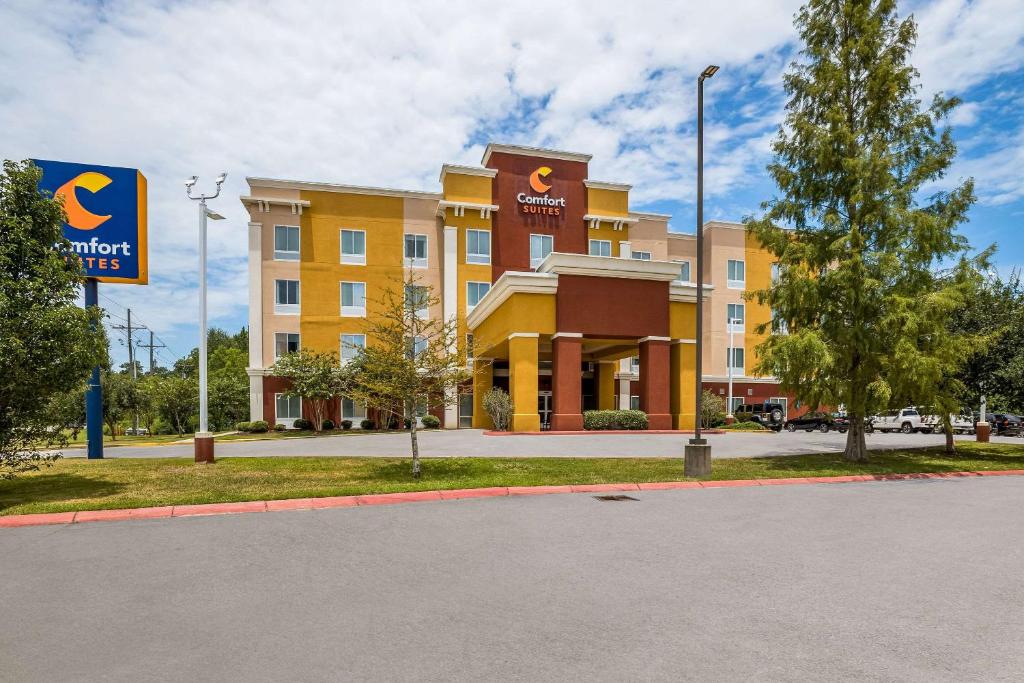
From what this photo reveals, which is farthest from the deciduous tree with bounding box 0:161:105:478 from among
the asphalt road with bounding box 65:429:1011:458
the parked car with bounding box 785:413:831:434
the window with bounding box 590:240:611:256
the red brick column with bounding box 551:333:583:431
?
the parked car with bounding box 785:413:831:434

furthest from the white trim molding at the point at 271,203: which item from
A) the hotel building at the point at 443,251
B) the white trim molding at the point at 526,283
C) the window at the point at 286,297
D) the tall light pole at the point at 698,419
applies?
the tall light pole at the point at 698,419

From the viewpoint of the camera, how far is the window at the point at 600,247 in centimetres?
4222

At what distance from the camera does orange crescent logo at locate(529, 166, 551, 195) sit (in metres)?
41.2

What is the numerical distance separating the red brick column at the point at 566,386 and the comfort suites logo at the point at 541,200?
15.0 m

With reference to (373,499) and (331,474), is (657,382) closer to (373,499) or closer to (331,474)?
(331,474)

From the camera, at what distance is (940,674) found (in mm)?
4059

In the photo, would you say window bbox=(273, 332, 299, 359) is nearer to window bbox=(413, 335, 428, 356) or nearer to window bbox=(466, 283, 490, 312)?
window bbox=(466, 283, 490, 312)

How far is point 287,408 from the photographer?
3759 cm

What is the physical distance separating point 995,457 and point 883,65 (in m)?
13.3

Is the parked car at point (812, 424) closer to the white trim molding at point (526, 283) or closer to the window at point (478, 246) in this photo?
the white trim molding at point (526, 283)

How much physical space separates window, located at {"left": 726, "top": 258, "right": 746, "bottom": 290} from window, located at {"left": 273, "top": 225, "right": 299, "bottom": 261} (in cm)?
3392

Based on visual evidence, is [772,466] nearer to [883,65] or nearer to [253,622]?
[883,65]

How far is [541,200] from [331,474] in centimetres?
3114

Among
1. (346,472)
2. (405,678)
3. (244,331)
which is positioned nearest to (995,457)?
(346,472)
